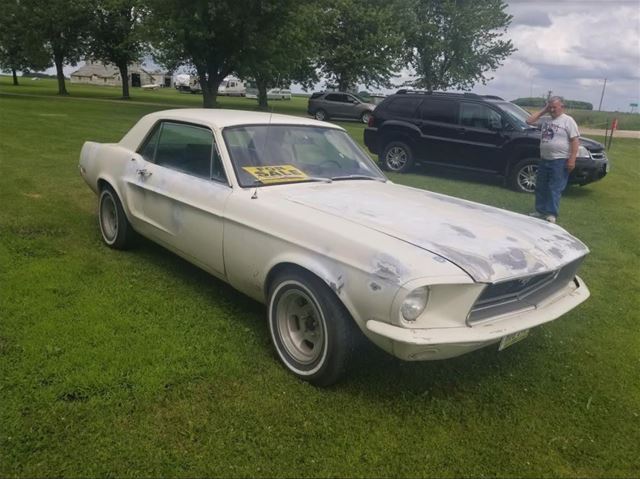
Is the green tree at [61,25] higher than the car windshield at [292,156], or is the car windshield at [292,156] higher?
the green tree at [61,25]

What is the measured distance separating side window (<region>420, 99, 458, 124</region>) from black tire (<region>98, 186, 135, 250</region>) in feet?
24.3

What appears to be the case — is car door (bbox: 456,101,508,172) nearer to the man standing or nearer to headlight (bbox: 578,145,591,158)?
headlight (bbox: 578,145,591,158)

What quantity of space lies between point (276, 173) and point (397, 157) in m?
7.85

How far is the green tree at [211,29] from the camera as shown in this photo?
20500mm

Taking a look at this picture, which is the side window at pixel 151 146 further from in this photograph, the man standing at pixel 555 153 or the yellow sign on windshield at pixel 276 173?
the man standing at pixel 555 153

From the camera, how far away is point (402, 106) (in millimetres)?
11258

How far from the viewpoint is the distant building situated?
7404 centimetres

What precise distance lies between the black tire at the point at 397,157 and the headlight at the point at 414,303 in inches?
343

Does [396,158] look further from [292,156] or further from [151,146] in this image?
[292,156]

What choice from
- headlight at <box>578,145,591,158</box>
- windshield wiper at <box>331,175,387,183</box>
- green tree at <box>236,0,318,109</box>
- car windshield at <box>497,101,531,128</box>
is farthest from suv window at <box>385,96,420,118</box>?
green tree at <box>236,0,318,109</box>

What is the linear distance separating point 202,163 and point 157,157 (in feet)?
2.53

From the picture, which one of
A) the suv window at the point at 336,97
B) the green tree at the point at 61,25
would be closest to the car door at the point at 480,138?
the suv window at the point at 336,97

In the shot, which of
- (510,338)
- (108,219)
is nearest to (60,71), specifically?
(108,219)

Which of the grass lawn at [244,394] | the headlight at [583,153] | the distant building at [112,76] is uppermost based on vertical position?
the distant building at [112,76]
